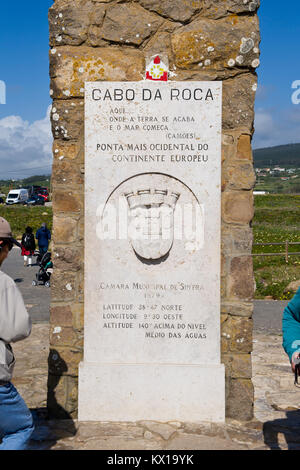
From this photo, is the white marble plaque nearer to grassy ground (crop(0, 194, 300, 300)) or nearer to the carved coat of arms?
the carved coat of arms

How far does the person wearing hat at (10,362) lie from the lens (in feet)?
8.99

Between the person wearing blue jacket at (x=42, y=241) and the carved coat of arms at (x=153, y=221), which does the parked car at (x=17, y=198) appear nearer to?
the person wearing blue jacket at (x=42, y=241)

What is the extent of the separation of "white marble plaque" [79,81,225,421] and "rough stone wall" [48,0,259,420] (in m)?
0.10

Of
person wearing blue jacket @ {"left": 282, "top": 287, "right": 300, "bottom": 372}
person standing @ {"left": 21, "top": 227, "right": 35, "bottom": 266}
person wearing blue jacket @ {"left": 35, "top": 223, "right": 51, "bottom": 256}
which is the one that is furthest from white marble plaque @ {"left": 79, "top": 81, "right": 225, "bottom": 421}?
person standing @ {"left": 21, "top": 227, "right": 35, "bottom": 266}

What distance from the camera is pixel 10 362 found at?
112 inches

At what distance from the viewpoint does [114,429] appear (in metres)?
4.10

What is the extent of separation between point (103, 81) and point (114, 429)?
9.06ft

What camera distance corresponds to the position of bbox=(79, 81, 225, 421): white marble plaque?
4234 millimetres

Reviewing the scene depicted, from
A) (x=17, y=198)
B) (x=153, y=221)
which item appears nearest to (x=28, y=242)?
(x=153, y=221)

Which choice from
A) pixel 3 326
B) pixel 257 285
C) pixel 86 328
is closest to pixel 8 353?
pixel 3 326

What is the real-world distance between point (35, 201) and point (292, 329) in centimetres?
5167

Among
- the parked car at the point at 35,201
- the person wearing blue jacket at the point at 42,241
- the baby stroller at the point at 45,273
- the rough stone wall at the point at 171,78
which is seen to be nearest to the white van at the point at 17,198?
the parked car at the point at 35,201

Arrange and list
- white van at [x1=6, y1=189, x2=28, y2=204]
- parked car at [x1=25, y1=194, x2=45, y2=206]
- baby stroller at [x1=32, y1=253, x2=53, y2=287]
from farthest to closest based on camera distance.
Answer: white van at [x1=6, y1=189, x2=28, y2=204]
parked car at [x1=25, y1=194, x2=45, y2=206]
baby stroller at [x1=32, y1=253, x2=53, y2=287]

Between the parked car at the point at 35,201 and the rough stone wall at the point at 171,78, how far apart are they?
160 ft
